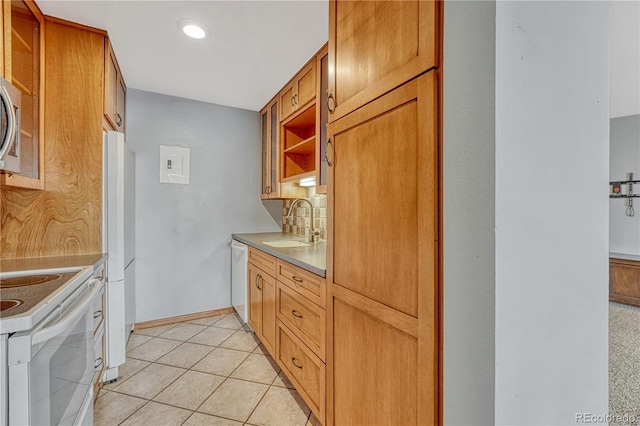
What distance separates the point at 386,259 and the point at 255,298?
180cm

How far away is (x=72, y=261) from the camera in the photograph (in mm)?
1689

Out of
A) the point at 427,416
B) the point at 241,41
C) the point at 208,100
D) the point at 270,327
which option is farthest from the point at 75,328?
the point at 208,100

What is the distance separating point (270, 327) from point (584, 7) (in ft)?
7.35

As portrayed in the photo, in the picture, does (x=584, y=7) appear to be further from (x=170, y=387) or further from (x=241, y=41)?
(x=170, y=387)

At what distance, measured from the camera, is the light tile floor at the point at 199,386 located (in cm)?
167

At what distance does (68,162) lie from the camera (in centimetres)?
190

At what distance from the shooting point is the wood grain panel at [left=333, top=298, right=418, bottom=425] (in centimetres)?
92

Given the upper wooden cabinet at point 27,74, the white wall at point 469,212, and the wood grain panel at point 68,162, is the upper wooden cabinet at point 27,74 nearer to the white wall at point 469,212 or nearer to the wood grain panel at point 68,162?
the wood grain panel at point 68,162

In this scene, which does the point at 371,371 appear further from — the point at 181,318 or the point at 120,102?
the point at 120,102

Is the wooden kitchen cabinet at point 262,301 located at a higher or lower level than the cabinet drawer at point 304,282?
lower

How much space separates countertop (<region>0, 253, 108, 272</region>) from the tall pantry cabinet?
1.40 meters

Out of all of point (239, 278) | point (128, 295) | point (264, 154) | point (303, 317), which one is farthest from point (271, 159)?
point (303, 317)

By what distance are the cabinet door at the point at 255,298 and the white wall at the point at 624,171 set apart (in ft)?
16.1

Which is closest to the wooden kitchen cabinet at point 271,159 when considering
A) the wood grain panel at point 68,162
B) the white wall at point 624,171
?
the wood grain panel at point 68,162
